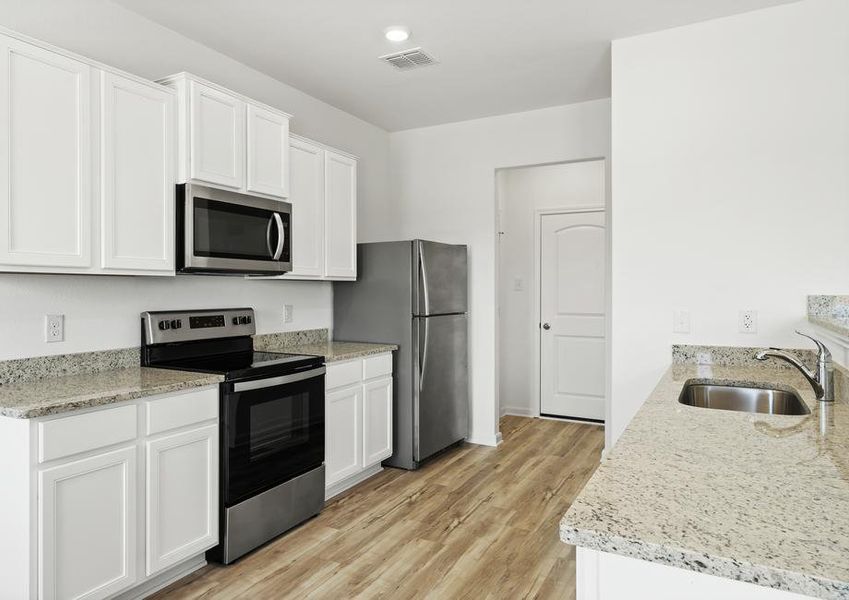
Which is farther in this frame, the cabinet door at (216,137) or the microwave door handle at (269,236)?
the microwave door handle at (269,236)

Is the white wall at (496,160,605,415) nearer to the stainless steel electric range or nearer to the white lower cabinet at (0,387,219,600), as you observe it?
the stainless steel electric range

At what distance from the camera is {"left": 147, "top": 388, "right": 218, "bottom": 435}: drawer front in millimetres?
2219

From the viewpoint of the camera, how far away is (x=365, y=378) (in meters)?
3.60

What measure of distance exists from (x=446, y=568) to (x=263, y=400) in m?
1.16

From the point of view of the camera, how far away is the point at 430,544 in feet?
9.27

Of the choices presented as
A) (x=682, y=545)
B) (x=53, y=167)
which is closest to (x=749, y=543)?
(x=682, y=545)

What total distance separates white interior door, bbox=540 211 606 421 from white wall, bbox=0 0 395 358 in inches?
96.6

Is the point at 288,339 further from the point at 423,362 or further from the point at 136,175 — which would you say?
the point at 136,175

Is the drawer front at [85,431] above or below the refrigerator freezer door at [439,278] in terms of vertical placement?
below

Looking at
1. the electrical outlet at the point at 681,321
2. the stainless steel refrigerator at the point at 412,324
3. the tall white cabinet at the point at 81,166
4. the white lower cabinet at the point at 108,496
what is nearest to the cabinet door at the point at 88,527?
the white lower cabinet at the point at 108,496

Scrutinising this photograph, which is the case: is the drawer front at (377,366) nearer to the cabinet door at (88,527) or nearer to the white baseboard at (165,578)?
the white baseboard at (165,578)

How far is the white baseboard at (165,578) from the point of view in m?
2.27

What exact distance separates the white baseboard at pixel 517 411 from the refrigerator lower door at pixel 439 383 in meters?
1.14

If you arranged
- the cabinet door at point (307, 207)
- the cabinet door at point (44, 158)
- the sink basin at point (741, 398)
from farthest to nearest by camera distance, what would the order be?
the cabinet door at point (307, 207) → the sink basin at point (741, 398) → the cabinet door at point (44, 158)
